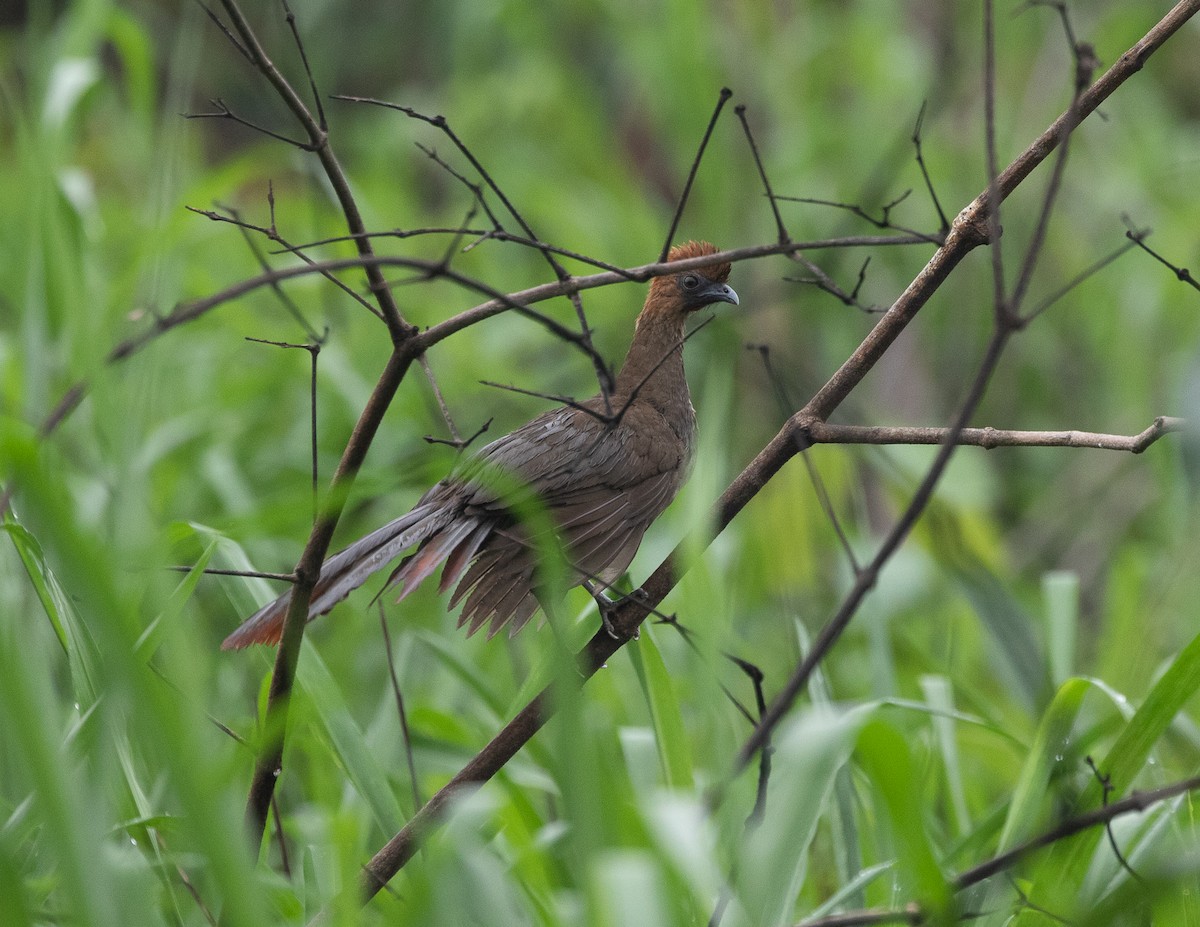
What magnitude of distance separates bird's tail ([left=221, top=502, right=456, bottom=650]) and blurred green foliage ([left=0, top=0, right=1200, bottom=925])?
85 millimetres

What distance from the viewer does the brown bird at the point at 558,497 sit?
1.64 m

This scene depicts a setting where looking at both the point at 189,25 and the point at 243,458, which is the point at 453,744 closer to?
the point at 243,458

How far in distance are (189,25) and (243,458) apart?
1.12 m

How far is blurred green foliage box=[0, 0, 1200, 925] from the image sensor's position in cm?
118

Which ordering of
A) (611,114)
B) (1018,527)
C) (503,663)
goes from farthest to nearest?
(611,114), (1018,527), (503,663)

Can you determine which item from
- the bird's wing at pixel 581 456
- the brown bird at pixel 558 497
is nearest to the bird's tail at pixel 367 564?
the brown bird at pixel 558 497

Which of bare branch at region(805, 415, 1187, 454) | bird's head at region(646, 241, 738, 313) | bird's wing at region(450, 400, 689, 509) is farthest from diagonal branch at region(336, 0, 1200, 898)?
bird's head at region(646, 241, 738, 313)

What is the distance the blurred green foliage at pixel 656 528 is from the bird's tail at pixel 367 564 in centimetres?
8

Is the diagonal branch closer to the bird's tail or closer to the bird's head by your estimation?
the bird's tail

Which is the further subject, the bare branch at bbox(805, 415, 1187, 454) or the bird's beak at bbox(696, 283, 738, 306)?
the bird's beak at bbox(696, 283, 738, 306)

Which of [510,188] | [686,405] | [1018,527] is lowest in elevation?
[1018,527]

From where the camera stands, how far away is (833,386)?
1.47m

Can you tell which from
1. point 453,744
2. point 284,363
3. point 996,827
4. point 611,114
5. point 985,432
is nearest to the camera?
point 985,432

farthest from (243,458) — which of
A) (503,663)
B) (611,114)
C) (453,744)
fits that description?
(611,114)
